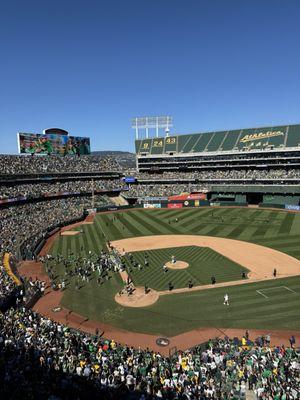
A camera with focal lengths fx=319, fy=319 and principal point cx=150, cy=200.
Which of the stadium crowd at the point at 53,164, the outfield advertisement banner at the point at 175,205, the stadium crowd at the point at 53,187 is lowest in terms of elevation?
the outfield advertisement banner at the point at 175,205

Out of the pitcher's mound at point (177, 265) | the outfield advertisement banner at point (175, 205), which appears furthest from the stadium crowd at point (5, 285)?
the outfield advertisement banner at point (175, 205)

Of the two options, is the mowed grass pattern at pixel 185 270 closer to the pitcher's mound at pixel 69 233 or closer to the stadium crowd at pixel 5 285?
the stadium crowd at pixel 5 285

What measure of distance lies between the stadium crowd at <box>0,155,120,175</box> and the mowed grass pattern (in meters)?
47.5

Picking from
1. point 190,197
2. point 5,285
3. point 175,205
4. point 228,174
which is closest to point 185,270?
Result: point 5,285

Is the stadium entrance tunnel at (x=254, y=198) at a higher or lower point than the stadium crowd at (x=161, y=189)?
lower

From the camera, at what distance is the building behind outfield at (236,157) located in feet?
252

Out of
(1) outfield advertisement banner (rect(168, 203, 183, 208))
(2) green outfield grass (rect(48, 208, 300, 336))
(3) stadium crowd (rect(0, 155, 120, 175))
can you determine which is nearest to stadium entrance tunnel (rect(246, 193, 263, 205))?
(1) outfield advertisement banner (rect(168, 203, 183, 208))

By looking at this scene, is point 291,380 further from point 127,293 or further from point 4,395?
point 127,293

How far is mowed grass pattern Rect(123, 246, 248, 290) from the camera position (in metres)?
30.2

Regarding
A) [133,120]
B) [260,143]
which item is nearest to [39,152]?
[133,120]

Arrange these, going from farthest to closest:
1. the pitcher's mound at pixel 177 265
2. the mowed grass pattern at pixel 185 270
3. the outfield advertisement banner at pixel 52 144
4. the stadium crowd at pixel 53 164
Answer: the outfield advertisement banner at pixel 52 144
the stadium crowd at pixel 53 164
the pitcher's mound at pixel 177 265
the mowed grass pattern at pixel 185 270

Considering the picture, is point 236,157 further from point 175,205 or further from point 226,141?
point 175,205

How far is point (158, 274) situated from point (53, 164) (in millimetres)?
63298

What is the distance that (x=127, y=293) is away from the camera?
91.5 ft
